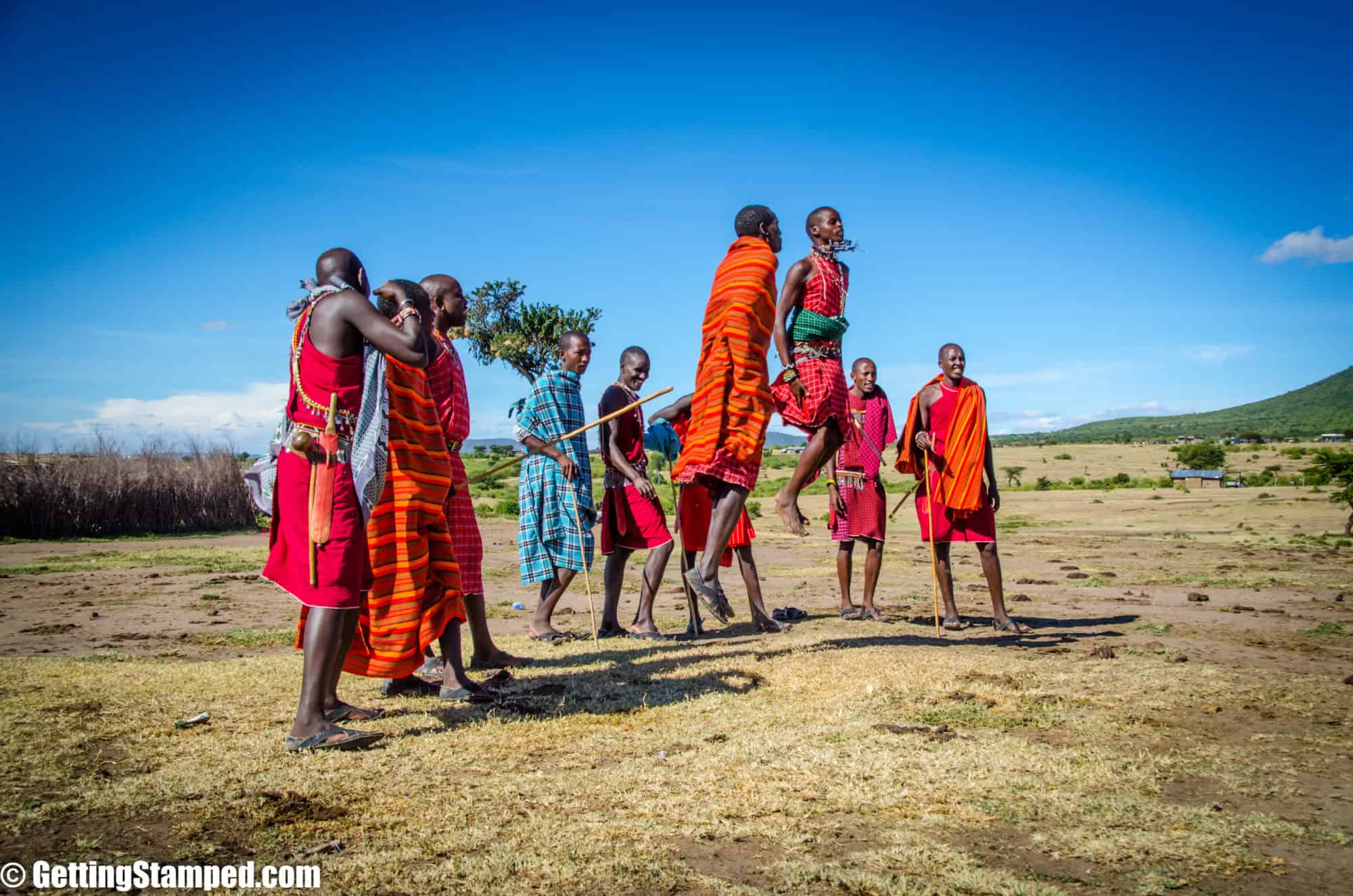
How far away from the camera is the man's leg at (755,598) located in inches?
329

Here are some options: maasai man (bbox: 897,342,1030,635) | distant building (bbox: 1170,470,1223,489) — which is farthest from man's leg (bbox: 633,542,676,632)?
distant building (bbox: 1170,470,1223,489)

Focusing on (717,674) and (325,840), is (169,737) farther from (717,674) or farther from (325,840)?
(717,674)

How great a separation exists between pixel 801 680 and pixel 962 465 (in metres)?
3.48

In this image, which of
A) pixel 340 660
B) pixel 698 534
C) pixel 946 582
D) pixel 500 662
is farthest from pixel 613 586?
pixel 340 660

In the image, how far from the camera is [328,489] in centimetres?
441

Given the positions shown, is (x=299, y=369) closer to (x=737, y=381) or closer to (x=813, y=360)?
(x=737, y=381)

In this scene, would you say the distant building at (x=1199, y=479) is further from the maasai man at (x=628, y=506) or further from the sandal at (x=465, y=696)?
the sandal at (x=465, y=696)

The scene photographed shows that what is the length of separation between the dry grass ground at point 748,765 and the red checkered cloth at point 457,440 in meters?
0.80

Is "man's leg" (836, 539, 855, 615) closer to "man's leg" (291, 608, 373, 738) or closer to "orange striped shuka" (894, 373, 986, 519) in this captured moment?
"orange striped shuka" (894, 373, 986, 519)

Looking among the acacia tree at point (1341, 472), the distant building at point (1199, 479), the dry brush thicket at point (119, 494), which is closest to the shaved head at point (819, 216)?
the acacia tree at point (1341, 472)

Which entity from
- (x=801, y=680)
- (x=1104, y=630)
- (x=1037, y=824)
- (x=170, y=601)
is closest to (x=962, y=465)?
(x=1104, y=630)

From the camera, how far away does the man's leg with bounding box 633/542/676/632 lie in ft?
26.8

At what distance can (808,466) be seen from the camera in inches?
261

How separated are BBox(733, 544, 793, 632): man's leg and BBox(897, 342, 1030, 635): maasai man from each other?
5.05ft
